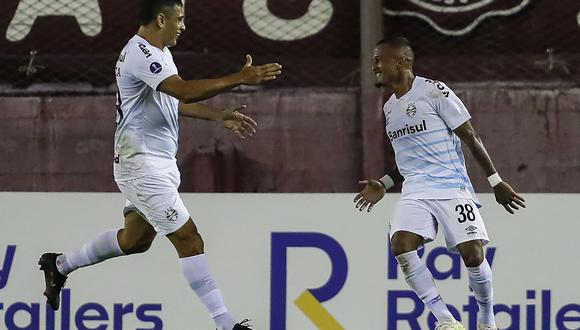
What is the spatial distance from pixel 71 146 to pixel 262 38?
153cm

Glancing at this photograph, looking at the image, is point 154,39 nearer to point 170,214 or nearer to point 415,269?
point 170,214

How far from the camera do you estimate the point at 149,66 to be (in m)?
6.80

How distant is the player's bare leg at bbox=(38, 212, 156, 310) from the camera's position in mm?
7266

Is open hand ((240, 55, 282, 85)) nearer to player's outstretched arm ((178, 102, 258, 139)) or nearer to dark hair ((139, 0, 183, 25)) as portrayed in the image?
player's outstretched arm ((178, 102, 258, 139))

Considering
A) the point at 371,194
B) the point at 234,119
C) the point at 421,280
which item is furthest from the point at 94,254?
the point at 421,280

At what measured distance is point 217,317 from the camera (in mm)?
6891

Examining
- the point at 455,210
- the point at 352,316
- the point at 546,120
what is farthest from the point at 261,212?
the point at 546,120

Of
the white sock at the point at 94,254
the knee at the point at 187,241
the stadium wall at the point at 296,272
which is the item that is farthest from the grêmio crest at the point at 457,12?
the knee at the point at 187,241

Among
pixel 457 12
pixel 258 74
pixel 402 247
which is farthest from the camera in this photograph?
pixel 457 12

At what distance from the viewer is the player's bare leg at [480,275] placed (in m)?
7.23

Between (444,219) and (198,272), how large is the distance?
1282 mm

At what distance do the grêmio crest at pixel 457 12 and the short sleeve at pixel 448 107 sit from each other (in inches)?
105

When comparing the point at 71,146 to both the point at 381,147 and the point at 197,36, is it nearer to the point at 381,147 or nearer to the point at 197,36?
the point at 197,36

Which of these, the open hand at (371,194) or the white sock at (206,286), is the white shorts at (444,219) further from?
the white sock at (206,286)
